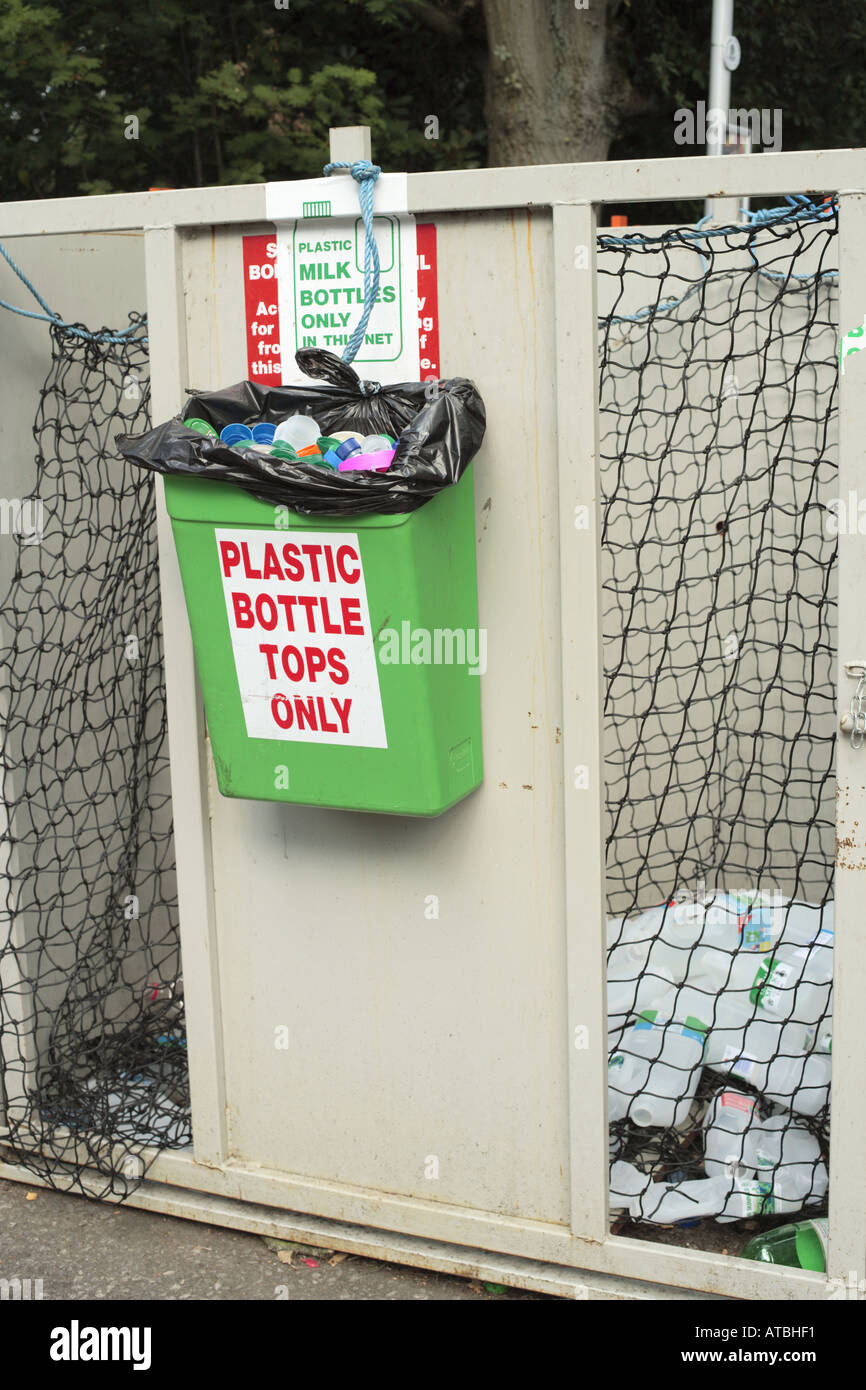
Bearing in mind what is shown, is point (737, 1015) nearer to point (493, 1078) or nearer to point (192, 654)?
point (493, 1078)

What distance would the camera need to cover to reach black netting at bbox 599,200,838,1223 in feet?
10.3

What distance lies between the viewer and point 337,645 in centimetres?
245

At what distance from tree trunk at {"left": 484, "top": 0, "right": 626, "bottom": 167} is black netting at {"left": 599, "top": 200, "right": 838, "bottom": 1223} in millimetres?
4331

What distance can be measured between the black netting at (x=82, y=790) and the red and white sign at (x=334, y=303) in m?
0.46

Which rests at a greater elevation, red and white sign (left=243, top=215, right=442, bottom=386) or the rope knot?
the rope knot

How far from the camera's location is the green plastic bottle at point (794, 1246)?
2.67 meters

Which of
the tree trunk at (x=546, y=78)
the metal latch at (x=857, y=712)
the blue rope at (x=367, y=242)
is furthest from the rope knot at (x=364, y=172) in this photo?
the tree trunk at (x=546, y=78)

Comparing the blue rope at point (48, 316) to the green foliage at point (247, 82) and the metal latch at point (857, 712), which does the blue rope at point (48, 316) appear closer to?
the metal latch at point (857, 712)

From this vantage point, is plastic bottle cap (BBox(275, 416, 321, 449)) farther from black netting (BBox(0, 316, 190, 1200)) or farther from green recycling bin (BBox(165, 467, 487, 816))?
black netting (BBox(0, 316, 190, 1200))

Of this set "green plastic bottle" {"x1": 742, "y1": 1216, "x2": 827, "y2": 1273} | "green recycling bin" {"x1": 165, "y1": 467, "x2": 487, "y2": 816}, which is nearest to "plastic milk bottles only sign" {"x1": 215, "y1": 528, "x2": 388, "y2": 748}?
"green recycling bin" {"x1": 165, "y1": 467, "x2": 487, "y2": 816}

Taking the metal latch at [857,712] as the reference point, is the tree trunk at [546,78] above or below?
above

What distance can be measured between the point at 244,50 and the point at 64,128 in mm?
1251

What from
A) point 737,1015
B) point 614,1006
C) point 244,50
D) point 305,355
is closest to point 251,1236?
point 614,1006

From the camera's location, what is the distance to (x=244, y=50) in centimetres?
834
